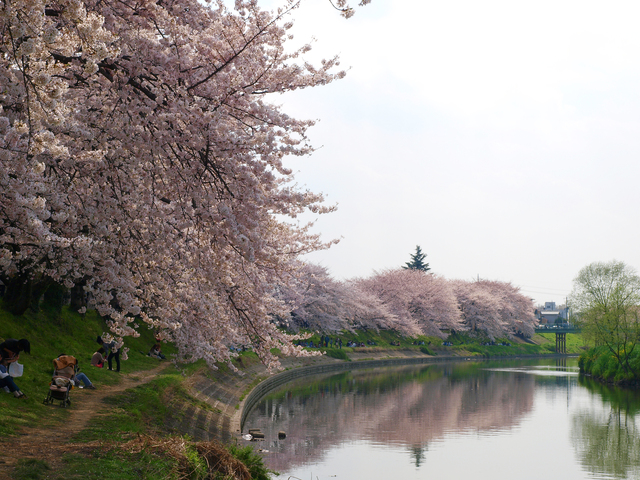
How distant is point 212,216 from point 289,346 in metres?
8.04

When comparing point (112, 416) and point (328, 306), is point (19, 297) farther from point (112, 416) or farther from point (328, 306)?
point (328, 306)

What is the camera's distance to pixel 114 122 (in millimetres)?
9398

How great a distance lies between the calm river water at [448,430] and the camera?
66.3ft

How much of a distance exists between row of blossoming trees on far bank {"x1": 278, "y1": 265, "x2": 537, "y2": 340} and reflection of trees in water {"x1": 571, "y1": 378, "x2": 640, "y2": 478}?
28995 millimetres

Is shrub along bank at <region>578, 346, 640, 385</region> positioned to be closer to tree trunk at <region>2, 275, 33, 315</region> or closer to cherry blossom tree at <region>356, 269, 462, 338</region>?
cherry blossom tree at <region>356, 269, 462, 338</region>

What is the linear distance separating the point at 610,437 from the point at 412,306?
60.5 metres

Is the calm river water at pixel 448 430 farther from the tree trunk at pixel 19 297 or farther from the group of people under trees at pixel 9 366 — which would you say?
the tree trunk at pixel 19 297

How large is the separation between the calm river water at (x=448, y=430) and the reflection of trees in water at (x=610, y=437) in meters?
0.04

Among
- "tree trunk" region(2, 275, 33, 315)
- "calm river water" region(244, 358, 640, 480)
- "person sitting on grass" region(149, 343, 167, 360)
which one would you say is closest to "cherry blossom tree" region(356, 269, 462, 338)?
"calm river water" region(244, 358, 640, 480)

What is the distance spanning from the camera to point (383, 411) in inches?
1246

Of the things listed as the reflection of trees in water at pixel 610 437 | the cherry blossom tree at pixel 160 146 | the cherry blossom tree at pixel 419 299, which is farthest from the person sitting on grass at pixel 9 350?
the cherry blossom tree at pixel 419 299

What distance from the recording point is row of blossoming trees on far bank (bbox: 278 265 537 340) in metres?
62.9

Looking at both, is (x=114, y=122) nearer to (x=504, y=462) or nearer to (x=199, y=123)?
(x=199, y=123)

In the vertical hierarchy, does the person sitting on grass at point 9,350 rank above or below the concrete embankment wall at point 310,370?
above
